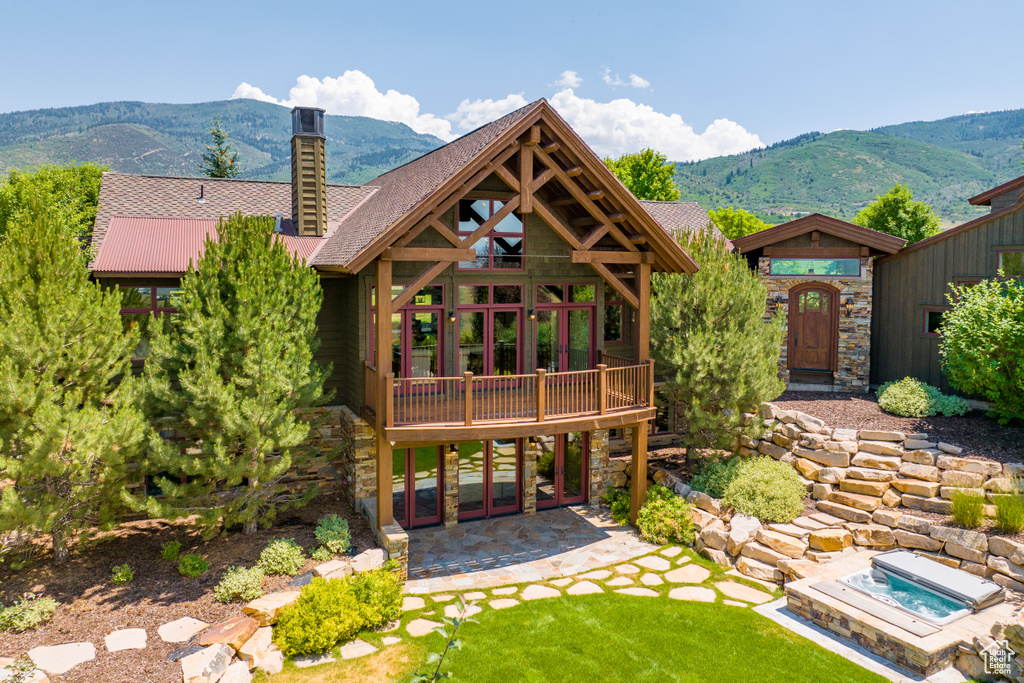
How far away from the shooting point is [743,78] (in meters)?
30.2

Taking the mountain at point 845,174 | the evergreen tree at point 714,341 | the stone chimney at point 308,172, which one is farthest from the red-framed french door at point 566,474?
the mountain at point 845,174

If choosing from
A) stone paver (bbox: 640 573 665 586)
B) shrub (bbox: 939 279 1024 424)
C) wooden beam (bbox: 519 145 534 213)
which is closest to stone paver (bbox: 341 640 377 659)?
stone paver (bbox: 640 573 665 586)

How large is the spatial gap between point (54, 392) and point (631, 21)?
63.5 feet

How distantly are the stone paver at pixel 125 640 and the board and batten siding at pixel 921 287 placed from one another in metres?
17.7

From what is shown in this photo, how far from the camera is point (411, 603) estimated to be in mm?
10172

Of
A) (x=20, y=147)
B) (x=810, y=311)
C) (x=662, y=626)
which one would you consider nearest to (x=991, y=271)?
(x=810, y=311)

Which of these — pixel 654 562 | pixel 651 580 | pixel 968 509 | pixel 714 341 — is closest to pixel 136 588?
pixel 651 580

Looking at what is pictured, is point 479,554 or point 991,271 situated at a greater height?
point 991,271

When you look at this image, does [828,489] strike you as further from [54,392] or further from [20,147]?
[20,147]

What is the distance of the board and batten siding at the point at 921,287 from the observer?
15.2 m

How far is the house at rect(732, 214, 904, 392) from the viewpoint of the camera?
56.4 ft

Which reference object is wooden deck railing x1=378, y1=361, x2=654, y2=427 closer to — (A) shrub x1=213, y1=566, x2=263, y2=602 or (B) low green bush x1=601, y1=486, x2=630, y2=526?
(B) low green bush x1=601, y1=486, x2=630, y2=526

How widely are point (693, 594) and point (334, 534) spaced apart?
6.23 meters

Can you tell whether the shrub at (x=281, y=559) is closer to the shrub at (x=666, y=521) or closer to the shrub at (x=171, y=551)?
the shrub at (x=171, y=551)
